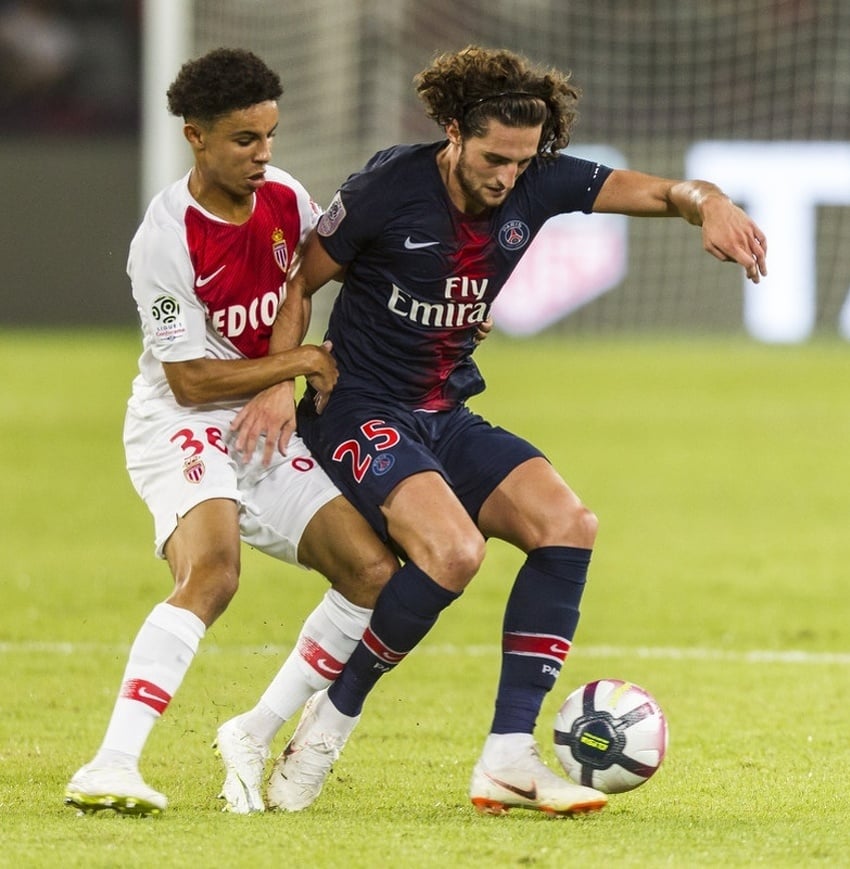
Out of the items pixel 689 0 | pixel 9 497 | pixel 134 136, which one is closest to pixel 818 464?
pixel 9 497

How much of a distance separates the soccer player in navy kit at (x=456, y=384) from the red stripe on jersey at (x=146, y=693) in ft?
1.56

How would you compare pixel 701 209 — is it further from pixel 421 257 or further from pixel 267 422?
pixel 267 422

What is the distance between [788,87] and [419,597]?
1600 cm

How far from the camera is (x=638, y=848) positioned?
151 inches

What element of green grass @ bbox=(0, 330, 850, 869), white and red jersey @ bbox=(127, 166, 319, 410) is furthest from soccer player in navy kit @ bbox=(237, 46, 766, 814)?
green grass @ bbox=(0, 330, 850, 869)

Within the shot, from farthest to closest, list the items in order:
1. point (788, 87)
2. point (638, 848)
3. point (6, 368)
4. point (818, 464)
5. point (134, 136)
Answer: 1. point (134, 136)
2. point (788, 87)
3. point (6, 368)
4. point (818, 464)
5. point (638, 848)

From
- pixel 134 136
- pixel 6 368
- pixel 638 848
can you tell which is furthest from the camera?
pixel 134 136

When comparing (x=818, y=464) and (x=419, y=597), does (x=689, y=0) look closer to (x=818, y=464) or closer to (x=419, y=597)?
(x=818, y=464)

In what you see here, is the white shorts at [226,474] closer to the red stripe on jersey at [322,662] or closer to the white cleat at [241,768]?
the red stripe on jersey at [322,662]

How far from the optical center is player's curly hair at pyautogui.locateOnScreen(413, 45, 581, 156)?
4496 mm

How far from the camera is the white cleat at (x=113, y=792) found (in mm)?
4031

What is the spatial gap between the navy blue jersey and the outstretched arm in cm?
6

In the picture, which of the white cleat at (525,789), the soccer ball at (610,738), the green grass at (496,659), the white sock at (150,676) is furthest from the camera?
the soccer ball at (610,738)

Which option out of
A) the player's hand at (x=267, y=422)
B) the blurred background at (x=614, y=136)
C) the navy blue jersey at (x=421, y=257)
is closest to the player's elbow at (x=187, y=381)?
the player's hand at (x=267, y=422)
